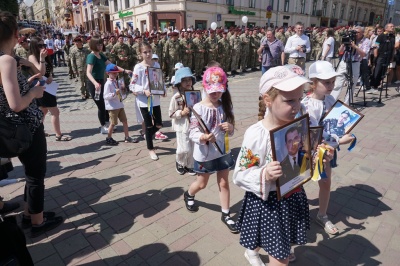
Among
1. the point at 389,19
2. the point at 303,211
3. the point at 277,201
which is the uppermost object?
the point at 389,19

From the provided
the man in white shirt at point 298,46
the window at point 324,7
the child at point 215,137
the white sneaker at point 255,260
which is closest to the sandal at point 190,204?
the child at point 215,137

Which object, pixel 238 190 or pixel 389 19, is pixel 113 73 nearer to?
pixel 238 190

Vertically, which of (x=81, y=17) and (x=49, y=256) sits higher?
(x=81, y=17)

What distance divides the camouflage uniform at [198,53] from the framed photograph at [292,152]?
440 inches

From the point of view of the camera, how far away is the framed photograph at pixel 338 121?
7.91 ft

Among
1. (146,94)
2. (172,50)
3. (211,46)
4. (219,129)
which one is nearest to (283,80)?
(219,129)

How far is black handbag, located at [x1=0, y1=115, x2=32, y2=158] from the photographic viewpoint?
222cm

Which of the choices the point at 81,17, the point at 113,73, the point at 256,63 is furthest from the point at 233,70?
the point at 81,17

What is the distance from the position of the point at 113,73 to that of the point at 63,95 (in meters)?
6.34

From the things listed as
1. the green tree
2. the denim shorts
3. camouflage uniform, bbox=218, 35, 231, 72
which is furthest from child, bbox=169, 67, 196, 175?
the green tree

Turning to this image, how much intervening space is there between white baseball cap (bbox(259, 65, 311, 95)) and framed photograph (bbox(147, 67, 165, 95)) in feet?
10.1

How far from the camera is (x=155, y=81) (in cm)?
473

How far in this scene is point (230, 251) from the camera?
270 centimetres

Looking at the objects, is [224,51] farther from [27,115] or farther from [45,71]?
[27,115]
